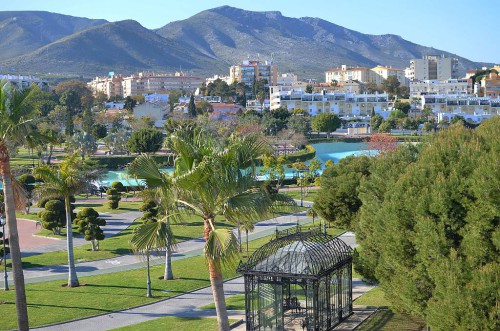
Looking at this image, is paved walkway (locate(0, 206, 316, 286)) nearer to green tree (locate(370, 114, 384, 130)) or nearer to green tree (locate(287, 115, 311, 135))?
green tree (locate(287, 115, 311, 135))

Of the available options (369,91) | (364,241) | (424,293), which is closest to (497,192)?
(424,293)

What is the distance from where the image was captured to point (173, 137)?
1000 cm

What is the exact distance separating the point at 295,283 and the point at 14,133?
6.64 meters

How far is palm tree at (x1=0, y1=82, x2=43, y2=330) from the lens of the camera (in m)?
11.6

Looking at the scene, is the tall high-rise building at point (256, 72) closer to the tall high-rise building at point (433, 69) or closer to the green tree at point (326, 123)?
the tall high-rise building at point (433, 69)

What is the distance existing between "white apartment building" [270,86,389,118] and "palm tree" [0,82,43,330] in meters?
84.0

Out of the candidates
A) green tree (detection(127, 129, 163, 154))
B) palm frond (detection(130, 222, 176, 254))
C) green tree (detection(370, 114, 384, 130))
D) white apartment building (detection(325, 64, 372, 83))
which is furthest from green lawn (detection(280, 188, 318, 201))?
white apartment building (detection(325, 64, 372, 83))

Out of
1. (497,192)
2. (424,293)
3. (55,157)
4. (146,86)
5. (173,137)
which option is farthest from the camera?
(146,86)

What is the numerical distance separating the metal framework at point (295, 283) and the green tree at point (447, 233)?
1412 millimetres

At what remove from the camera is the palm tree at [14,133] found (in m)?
11.6

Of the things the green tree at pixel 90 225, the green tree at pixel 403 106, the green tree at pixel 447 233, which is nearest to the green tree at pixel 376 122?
the green tree at pixel 403 106

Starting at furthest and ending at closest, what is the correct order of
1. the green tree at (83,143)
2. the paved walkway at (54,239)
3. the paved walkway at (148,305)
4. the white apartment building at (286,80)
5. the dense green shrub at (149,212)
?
the white apartment building at (286,80), the green tree at (83,143), the paved walkway at (54,239), the dense green shrub at (149,212), the paved walkway at (148,305)

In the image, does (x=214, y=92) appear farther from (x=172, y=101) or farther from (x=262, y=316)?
(x=262, y=316)

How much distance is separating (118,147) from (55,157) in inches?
223
